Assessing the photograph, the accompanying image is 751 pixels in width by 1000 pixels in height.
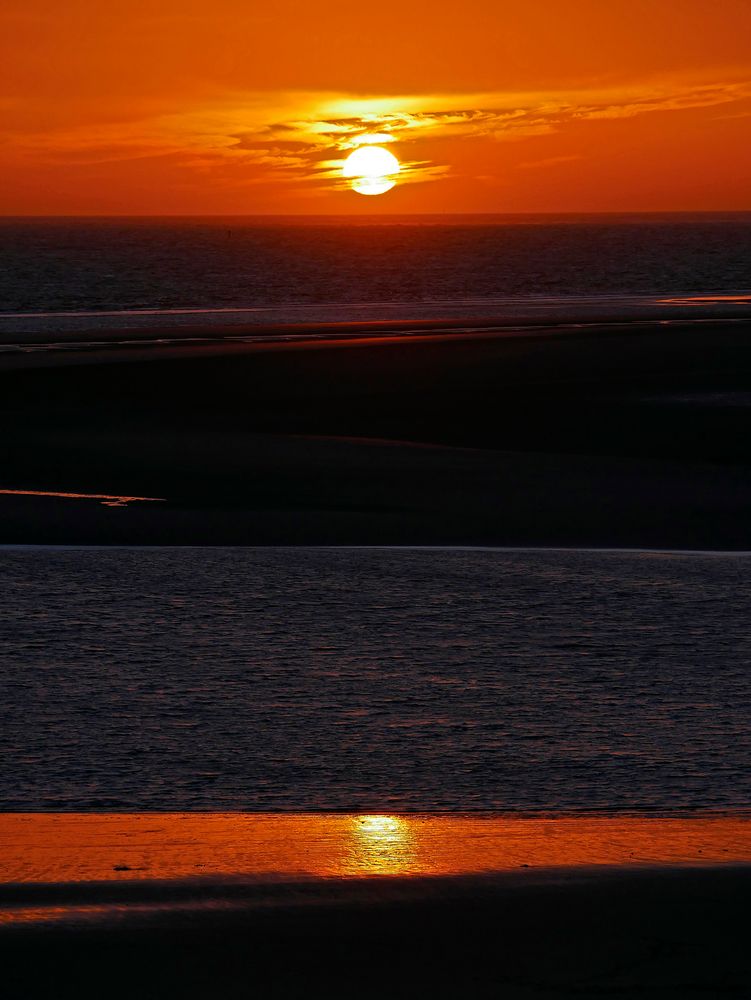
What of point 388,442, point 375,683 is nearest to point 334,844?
point 375,683

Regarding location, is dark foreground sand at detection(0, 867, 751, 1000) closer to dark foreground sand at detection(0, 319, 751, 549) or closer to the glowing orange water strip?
the glowing orange water strip

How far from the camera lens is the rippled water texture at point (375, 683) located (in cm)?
529

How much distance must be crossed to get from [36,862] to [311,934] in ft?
3.19

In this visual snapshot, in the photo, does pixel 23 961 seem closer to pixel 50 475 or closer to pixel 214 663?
pixel 214 663

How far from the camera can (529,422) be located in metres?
19.8

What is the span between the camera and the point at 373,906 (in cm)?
393

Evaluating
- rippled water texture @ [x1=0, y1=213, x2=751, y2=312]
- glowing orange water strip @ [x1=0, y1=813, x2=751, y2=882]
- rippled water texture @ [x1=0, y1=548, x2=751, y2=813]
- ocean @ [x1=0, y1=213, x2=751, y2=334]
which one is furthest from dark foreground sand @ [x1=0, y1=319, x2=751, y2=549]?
rippled water texture @ [x1=0, y1=213, x2=751, y2=312]

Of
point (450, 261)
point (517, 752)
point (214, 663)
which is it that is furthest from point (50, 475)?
point (450, 261)

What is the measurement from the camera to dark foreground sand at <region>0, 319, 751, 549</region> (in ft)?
39.5

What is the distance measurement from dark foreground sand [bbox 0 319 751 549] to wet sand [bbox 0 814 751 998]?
6.57 m

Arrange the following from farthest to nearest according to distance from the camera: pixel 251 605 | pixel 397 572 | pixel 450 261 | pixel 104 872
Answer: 1. pixel 450 261
2. pixel 397 572
3. pixel 251 605
4. pixel 104 872

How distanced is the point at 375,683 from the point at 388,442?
1116 centimetres

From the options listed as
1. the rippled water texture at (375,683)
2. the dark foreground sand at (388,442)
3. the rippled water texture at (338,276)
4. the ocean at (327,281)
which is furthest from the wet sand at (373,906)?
the rippled water texture at (338,276)

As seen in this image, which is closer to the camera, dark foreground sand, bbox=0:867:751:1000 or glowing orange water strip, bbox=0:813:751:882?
dark foreground sand, bbox=0:867:751:1000
